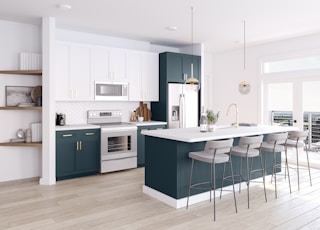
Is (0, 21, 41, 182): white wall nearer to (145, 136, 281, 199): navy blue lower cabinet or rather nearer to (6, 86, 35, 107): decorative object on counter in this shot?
(6, 86, 35, 107): decorative object on counter

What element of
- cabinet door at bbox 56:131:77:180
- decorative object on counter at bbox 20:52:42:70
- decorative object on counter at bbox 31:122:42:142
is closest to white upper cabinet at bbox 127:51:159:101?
cabinet door at bbox 56:131:77:180

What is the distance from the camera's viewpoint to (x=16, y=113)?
490cm

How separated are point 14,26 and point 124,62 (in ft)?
6.68

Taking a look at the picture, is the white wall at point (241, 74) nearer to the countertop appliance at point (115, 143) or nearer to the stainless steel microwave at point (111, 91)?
the stainless steel microwave at point (111, 91)

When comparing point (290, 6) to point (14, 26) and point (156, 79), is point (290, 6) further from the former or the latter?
point (14, 26)

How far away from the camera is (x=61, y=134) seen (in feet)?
16.0

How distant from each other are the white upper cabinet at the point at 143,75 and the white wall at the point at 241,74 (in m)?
2.23

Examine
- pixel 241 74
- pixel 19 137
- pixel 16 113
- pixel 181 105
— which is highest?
pixel 241 74

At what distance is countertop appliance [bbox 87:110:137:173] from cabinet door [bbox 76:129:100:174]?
0.33ft

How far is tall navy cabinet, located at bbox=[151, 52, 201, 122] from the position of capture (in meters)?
6.15

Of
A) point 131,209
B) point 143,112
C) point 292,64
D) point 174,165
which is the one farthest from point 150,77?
point 131,209

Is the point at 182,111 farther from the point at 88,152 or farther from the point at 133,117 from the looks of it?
the point at 88,152

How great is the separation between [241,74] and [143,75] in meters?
2.69

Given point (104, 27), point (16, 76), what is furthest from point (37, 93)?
point (104, 27)
